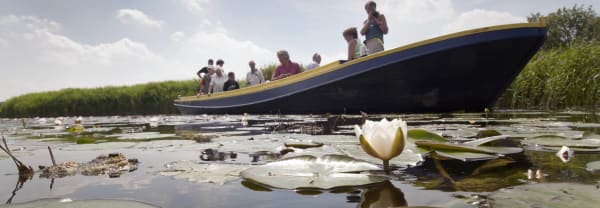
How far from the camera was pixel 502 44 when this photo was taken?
3.63m

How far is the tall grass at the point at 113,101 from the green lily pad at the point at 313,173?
1338 cm

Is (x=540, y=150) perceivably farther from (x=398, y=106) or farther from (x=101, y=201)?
(x=398, y=106)

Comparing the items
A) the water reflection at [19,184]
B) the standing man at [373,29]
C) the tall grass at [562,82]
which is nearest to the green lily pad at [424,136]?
the water reflection at [19,184]

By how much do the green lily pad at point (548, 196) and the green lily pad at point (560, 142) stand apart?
2.46 ft

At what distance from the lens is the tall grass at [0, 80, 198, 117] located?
1391cm

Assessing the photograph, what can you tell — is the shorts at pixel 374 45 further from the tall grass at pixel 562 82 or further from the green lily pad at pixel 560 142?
the tall grass at pixel 562 82

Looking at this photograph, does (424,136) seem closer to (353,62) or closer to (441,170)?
(441,170)

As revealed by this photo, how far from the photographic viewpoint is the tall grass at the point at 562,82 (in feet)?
20.0

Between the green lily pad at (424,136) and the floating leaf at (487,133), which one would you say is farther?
the floating leaf at (487,133)

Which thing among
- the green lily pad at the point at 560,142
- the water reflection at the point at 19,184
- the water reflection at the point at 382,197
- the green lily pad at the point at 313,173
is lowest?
the water reflection at the point at 19,184

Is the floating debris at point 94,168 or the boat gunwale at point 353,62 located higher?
the boat gunwale at point 353,62

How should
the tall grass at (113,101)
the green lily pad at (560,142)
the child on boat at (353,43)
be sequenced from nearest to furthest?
the green lily pad at (560,142) < the child on boat at (353,43) < the tall grass at (113,101)

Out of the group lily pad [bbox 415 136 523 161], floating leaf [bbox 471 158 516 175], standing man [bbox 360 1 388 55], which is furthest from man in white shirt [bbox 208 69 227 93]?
floating leaf [bbox 471 158 516 175]

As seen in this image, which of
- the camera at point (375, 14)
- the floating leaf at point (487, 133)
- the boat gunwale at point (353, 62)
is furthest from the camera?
the camera at point (375, 14)
